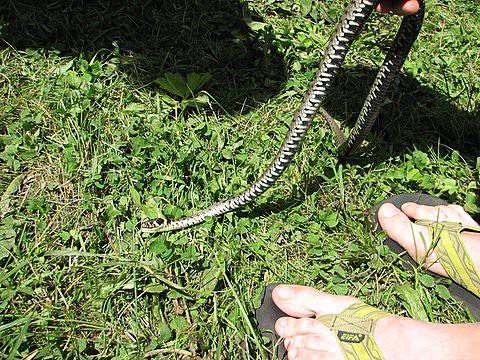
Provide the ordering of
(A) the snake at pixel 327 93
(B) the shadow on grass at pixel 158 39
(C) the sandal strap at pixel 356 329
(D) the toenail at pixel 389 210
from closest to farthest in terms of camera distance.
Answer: (A) the snake at pixel 327 93 → (C) the sandal strap at pixel 356 329 → (D) the toenail at pixel 389 210 → (B) the shadow on grass at pixel 158 39

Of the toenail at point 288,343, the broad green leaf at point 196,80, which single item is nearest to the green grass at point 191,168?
the broad green leaf at point 196,80

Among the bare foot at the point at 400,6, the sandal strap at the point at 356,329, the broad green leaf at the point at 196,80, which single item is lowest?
the sandal strap at the point at 356,329

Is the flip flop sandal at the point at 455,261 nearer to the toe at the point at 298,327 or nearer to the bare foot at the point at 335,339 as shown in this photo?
the bare foot at the point at 335,339

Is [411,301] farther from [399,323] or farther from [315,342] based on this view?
[315,342]

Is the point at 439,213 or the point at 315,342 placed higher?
the point at 439,213

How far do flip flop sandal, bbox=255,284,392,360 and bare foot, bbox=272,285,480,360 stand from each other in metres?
0.02

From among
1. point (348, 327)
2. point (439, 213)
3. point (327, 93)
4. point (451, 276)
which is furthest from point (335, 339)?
point (327, 93)

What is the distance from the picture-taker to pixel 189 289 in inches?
80.5

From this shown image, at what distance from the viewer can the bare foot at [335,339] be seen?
71.2 inches

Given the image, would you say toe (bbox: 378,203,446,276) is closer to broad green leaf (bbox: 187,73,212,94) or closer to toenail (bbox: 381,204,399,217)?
toenail (bbox: 381,204,399,217)

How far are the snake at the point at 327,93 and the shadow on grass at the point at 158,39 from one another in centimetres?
58

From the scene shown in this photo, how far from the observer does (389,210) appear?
7.59 ft

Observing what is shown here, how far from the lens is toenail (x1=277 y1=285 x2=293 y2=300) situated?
207 centimetres

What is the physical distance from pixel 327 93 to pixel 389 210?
2.53 ft
